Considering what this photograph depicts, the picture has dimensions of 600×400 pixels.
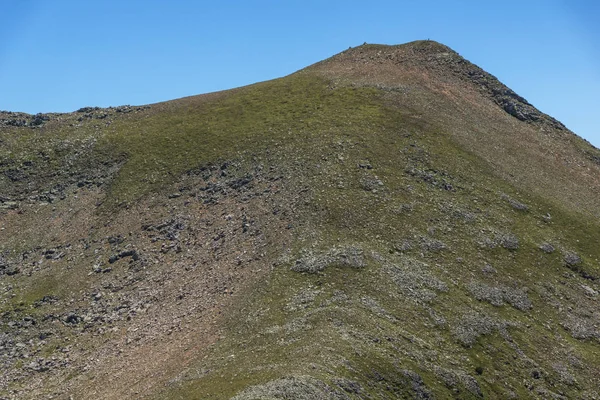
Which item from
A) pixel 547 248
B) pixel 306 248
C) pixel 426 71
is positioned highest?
pixel 426 71

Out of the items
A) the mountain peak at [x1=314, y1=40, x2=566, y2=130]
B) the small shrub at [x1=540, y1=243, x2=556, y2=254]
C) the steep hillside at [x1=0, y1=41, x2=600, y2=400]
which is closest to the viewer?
the steep hillside at [x1=0, y1=41, x2=600, y2=400]

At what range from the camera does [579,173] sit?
94.7 m

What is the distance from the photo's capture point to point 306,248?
2442 inches

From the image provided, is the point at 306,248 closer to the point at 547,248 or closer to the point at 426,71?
the point at 547,248

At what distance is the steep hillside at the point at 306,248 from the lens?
4831 cm

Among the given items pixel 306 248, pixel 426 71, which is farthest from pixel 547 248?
pixel 426 71

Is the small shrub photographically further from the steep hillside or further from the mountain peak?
the mountain peak

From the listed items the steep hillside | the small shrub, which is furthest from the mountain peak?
the small shrub

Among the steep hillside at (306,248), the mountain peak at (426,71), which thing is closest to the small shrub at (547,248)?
the steep hillside at (306,248)

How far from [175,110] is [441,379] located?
8287 cm

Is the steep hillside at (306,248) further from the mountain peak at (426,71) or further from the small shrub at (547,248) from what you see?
the mountain peak at (426,71)

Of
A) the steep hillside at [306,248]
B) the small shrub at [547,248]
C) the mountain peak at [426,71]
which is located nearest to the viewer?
the steep hillside at [306,248]

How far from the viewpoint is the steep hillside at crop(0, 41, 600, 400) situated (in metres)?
48.3

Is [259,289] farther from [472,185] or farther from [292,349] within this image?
[472,185]
